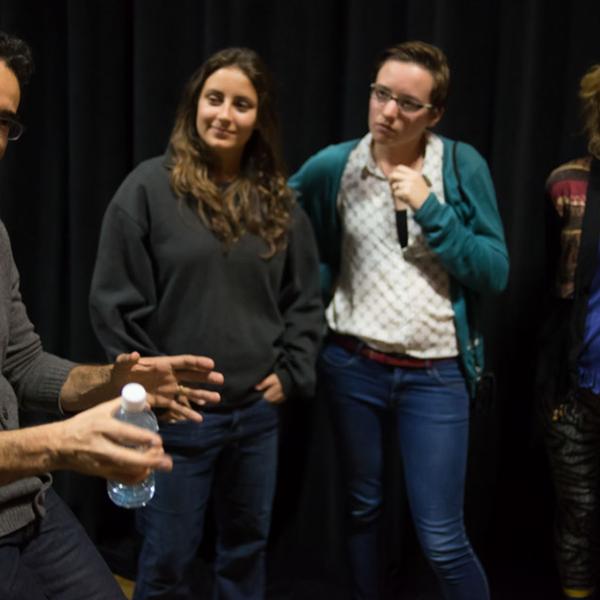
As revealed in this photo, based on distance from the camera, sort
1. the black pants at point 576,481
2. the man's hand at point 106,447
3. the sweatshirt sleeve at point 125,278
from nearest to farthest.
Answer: the man's hand at point 106,447
the sweatshirt sleeve at point 125,278
the black pants at point 576,481

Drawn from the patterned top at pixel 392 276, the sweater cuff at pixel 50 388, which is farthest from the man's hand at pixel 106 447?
the patterned top at pixel 392 276

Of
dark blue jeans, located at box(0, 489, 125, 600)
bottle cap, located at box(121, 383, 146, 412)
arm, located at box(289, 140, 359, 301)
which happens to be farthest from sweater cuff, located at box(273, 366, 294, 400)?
bottle cap, located at box(121, 383, 146, 412)

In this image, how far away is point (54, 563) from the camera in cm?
154

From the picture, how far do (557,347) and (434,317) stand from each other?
1.14 ft

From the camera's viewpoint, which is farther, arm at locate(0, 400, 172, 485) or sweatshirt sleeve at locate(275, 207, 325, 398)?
sweatshirt sleeve at locate(275, 207, 325, 398)

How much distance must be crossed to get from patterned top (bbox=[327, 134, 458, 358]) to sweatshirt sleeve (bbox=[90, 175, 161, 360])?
50cm

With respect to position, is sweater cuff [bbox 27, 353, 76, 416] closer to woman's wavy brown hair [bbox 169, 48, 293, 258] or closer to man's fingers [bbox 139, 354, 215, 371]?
man's fingers [bbox 139, 354, 215, 371]

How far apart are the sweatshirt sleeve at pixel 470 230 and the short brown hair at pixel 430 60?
15 cm

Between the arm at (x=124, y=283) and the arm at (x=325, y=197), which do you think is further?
the arm at (x=325, y=197)

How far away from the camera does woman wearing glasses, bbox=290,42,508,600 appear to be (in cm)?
202

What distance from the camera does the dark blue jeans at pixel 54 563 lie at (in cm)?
149

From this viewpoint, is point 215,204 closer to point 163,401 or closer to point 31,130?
point 163,401

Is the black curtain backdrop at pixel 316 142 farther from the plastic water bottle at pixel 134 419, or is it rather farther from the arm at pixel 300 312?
the plastic water bottle at pixel 134 419

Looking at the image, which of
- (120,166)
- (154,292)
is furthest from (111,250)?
(120,166)
